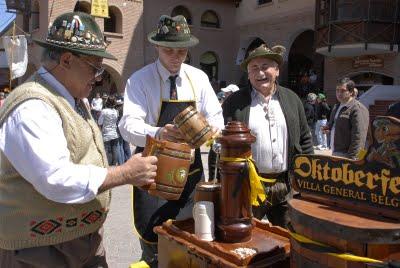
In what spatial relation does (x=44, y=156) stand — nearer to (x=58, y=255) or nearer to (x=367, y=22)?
(x=58, y=255)

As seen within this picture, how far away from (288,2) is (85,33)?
20030mm

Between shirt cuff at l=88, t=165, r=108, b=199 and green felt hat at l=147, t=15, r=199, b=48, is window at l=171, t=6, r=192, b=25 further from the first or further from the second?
shirt cuff at l=88, t=165, r=108, b=199

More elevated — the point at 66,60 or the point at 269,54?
the point at 269,54

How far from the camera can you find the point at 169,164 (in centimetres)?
169

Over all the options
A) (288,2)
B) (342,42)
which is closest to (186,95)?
(342,42)

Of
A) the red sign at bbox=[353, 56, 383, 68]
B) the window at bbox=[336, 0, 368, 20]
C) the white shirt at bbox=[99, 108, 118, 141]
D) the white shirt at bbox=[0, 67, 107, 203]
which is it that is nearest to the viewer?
the white shirt at bbox=[0, 67, 107, 203]

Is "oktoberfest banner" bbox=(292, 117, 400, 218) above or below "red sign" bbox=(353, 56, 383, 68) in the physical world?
below

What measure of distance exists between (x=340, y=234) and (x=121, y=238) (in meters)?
3.85

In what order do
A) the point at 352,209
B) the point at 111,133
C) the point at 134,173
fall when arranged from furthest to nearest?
the point at 111,133 < the point at 134,173 < the point at 352,209

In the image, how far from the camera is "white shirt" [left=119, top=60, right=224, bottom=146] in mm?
2430

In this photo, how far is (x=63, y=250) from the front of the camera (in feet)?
6.12

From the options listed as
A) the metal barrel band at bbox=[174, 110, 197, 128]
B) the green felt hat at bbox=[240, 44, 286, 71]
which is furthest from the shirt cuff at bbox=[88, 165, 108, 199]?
the green felt hat at bbox=[240, 44, 286, 71]

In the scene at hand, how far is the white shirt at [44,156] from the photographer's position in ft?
5.13

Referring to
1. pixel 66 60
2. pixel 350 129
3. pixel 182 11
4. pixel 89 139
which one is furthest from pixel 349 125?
pixel 182 11
